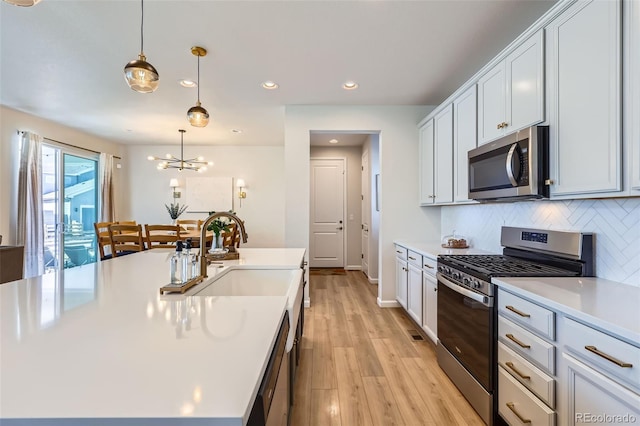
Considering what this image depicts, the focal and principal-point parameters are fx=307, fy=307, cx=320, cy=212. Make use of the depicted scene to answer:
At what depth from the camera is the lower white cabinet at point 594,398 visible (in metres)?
0.99

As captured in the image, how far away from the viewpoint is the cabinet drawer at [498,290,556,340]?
1.30m

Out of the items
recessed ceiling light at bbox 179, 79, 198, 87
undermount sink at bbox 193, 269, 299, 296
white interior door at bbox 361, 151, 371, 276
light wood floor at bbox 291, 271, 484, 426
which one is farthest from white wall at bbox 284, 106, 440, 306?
undermount sink at bbox 193, 269, 299, 296

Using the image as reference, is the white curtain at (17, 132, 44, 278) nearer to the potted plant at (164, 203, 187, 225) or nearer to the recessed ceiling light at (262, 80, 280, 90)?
the potted plant at (164, 203, 187, 225)

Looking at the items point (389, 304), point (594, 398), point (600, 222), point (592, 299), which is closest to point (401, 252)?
point (389, 304)

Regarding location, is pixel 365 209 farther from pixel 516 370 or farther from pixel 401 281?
pixel 516 370

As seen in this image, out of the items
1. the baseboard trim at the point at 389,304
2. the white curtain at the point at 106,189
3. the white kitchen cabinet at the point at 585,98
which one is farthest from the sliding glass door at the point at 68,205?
the white kitchen cabinet at the point at 585,98

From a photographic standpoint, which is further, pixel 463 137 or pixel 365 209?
pixel 365 209

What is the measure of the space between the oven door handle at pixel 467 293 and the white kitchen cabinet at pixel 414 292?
658 millimetres

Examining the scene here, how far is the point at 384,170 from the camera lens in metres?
3.80

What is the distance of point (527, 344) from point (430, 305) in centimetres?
125

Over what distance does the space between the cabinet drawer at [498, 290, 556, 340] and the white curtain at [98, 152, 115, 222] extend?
648 cm

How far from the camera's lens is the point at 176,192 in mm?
6492

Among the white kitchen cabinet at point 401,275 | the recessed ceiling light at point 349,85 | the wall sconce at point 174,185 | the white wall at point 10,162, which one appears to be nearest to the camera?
the recessed ceiling light at point 349,85

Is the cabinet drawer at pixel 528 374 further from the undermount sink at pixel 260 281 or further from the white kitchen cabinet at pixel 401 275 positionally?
the white kitchen cabinet at pixel 401 275
